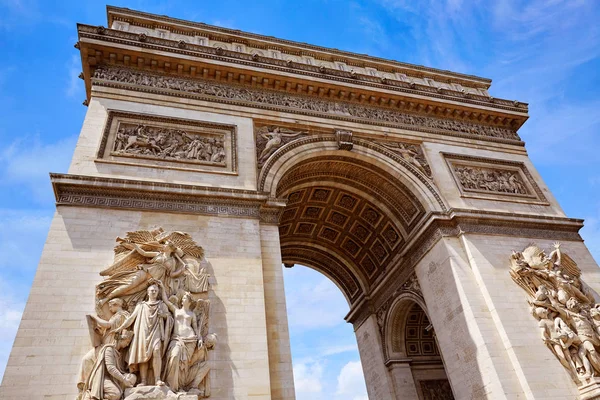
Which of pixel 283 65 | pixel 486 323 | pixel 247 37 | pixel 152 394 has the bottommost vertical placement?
pixel 152 394

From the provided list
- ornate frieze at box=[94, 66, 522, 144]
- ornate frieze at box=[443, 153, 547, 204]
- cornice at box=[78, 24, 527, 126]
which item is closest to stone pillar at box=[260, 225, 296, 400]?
ornate frieze at box=[94, 66, 522, 144]

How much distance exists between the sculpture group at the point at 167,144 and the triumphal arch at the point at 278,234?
0.21 ft

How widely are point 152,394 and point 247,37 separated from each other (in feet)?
43.2

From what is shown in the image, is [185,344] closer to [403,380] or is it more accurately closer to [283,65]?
[403,380]

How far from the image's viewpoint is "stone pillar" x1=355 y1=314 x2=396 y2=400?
14.6 m

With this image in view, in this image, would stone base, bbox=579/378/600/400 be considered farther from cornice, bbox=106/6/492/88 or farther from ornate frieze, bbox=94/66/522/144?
cornice, bbox=106/6/492/88

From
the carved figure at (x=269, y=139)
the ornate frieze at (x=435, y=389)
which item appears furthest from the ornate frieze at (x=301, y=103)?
the ornate frieze at (x=435, y=389)

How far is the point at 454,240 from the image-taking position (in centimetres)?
1206

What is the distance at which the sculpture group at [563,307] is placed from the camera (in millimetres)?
10070

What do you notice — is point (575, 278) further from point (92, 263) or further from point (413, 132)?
point (92, 263)

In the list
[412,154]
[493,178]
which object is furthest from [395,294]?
[493,178]

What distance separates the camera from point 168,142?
1114 cm

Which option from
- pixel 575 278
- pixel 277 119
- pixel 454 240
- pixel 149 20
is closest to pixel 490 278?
pixel 454 240

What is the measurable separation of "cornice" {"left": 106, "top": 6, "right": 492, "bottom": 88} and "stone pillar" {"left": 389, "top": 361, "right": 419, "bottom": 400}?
12.0m
